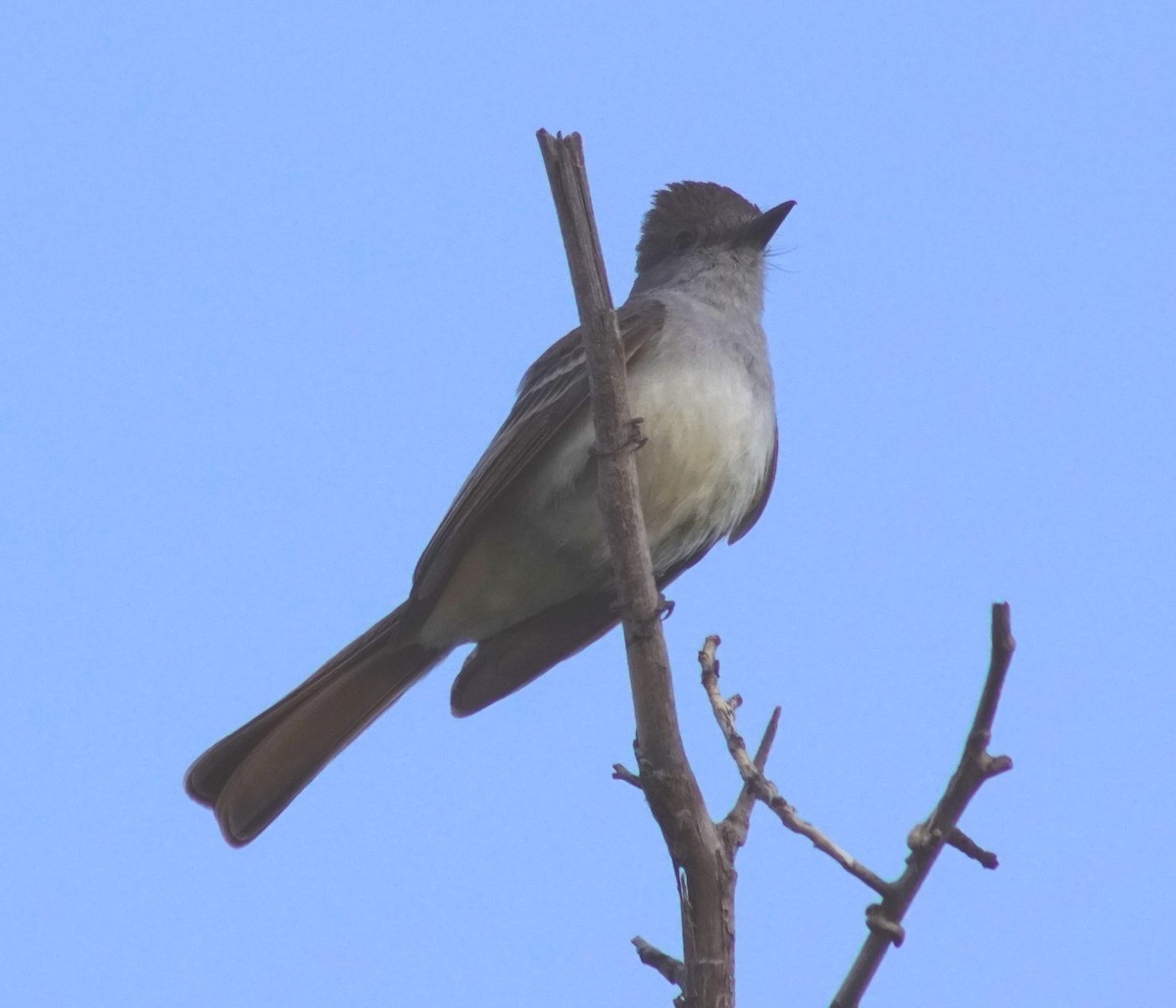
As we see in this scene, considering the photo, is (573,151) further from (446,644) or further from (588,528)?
(446,644)

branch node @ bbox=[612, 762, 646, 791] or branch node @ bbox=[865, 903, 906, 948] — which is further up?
branch node @ bbox=[612, 762, 646, 791]

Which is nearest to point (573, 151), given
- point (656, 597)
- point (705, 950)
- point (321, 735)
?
point (656, 597)

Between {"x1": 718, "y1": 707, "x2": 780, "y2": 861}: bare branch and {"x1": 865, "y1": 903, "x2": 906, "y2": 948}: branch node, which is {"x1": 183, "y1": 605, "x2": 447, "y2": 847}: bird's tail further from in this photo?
{"x1": 865, "y1": 903, "x2": 906, "y2": 948}: branch node

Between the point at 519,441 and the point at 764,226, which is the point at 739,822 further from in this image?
the point at 764,226

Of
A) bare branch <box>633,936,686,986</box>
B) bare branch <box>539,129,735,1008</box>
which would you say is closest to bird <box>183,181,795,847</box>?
bare branch <box>539,129,735,1008</box>

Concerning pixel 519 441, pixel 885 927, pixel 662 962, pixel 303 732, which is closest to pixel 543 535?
pixel 519 441

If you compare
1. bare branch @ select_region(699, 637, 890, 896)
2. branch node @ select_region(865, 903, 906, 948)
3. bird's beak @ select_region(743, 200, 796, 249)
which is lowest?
branch node @ select_region(865, 903, 906, 948)
